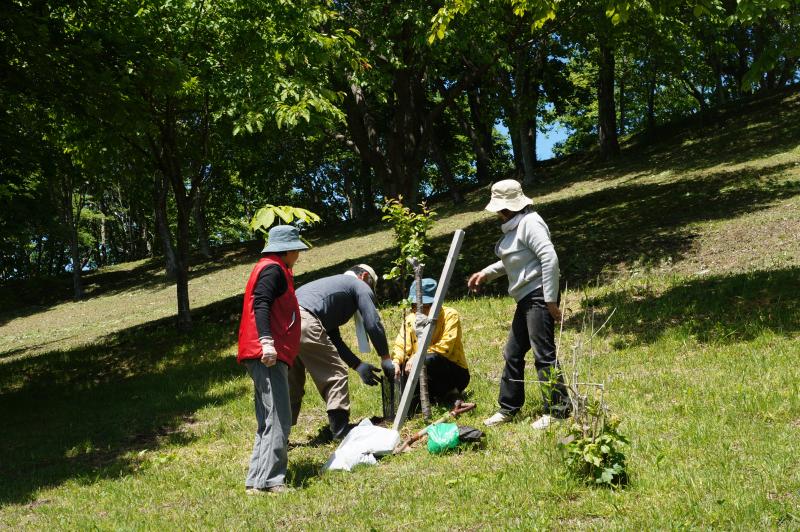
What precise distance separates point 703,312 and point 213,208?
43671 millimetres

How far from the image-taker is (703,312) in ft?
30.6

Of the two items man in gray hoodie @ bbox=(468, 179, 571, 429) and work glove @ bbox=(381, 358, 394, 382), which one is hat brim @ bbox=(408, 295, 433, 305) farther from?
man in gray hoodie @ bbox=(468, 179, 571, 429)

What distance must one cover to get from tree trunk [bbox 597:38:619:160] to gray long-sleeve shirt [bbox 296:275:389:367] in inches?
844

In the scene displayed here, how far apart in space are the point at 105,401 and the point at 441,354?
664 centimetres

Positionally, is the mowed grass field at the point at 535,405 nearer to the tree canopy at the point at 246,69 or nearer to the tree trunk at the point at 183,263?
the tree trunk at the point at 183,263

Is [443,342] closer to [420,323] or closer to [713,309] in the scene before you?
[420,323]

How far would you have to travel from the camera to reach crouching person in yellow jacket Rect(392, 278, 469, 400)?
25.0ft

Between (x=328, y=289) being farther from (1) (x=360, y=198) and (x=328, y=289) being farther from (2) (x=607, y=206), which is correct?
(1) (x=360, y=198)

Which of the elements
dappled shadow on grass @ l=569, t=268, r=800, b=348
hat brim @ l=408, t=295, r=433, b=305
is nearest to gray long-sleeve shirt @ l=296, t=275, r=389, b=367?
hat brim @ l=408, t=295, r=433, b=305

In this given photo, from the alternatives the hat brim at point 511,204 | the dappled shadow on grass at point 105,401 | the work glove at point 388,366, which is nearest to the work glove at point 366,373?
the work glove at point 388,366

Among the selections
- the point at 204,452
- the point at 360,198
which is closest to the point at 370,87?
the point at 204,452

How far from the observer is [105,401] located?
38.2 feet

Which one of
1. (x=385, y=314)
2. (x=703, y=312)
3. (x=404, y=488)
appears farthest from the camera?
(x=385, y=314)

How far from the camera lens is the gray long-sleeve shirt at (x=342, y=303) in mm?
6809
